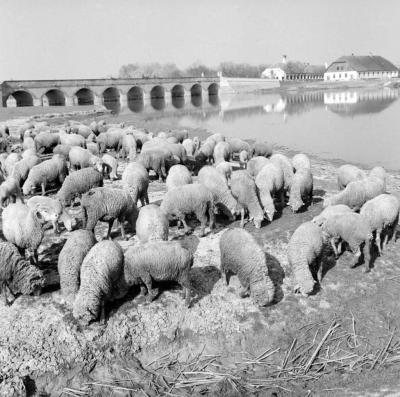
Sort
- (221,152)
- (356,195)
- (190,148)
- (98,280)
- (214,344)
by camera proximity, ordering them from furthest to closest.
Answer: (190,148)
(221,152)
(356,195)
(98,280)
(214,344)

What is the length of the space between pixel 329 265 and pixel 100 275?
5.09 metres

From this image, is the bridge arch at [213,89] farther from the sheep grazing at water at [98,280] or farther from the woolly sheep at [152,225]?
the sheep grazing at water at [98,280]

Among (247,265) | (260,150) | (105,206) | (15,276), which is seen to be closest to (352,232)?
(247,265)

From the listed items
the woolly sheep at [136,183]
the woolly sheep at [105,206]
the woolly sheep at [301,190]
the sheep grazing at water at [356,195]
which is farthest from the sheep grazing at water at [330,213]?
the woolly sheep at [136,183]

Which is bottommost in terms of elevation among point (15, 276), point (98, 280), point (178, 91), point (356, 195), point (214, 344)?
point (214, 344)

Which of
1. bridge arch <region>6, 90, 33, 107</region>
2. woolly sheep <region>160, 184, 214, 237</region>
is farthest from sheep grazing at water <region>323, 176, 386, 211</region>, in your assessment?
bridge arch <region>6, 90, 33, 107</region>

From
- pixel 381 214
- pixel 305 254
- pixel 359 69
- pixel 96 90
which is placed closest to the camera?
pixel 305 254

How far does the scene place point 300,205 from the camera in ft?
39.9

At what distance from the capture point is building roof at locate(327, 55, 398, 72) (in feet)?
429

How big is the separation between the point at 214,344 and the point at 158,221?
3.34 metres

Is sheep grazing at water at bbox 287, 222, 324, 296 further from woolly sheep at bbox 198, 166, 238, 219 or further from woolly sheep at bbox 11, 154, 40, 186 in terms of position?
woolly sheep at bbox 11, 154, 40, 186

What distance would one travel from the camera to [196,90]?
97625 mm

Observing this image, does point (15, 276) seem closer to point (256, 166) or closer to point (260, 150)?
point (256, 166)

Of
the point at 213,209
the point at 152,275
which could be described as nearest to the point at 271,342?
the point at 152,275
